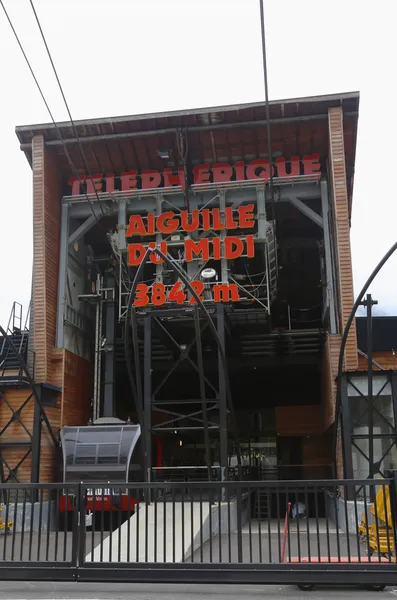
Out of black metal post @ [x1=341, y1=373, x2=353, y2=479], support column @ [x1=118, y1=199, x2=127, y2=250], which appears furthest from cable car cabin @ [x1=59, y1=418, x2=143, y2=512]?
black metal post @ [x1=341, y1=373, x2=353, y2=479]

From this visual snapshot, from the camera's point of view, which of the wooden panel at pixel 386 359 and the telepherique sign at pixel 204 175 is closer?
the wooden panel at pixel 386 359

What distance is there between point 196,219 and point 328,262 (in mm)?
5272

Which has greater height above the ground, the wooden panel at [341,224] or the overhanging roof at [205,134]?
the overhanging roof at [205,134]

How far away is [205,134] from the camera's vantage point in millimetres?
24438

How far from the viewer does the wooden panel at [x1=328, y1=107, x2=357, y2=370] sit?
2080cm

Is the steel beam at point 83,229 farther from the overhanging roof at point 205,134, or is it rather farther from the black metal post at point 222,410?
the black metal post at point 222,410

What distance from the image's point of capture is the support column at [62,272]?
2402 centimetres

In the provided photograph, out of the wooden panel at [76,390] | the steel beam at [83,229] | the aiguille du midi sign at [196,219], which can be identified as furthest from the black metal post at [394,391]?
the steel beam at [83,229]

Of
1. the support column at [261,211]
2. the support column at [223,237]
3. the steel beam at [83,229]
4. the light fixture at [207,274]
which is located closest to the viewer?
the light fixture at [207,274]

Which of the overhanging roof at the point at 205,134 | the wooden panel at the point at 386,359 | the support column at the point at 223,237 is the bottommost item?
the wooden panel at the point at 386,359

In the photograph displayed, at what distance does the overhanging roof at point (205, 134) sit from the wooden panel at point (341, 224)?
0.96 m

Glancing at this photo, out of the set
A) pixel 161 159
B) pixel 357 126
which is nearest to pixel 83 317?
pixel 161 159

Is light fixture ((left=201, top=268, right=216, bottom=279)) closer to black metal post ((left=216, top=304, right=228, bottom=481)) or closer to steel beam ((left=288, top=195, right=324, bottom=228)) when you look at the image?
black metal post ((left=216, top=304, right=228, bottom=481))

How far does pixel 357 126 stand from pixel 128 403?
18582mm
